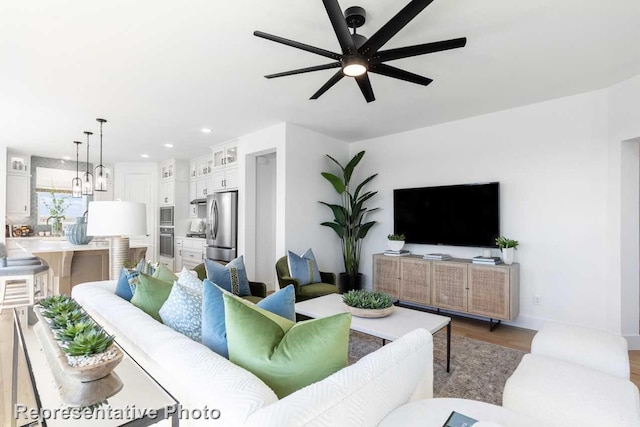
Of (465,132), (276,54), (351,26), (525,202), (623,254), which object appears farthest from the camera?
(465,132)

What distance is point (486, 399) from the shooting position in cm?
209

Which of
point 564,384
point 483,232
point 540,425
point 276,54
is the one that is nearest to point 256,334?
point 540,425

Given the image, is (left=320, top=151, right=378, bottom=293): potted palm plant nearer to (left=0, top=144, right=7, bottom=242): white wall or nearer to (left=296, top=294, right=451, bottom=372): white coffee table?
(left=296, top=294, right=451, bottom=372): white coffee table

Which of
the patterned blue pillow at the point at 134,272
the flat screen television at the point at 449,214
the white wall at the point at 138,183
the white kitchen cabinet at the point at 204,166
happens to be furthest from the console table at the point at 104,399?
the white wall at the point at 138,183

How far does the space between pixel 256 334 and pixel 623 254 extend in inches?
143

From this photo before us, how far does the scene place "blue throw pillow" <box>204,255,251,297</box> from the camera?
2.81 metres

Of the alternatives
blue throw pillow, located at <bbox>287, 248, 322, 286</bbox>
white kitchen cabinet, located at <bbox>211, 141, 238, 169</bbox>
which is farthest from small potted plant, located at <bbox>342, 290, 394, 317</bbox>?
white kitchen cabinet, located at <bbox>211, 141, 238, 169</bbox>

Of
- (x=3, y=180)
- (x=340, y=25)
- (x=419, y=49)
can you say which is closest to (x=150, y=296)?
(x=340, y=25)

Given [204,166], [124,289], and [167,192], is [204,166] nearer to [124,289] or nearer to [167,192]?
[167,192]

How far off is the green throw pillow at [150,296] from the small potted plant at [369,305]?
1352 millimetres

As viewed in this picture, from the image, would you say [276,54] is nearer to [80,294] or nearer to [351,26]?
[351,26]

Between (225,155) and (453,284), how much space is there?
397 cm

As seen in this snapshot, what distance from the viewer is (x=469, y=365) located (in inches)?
101

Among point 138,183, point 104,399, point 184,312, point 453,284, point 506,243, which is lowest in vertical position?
point 453,284
